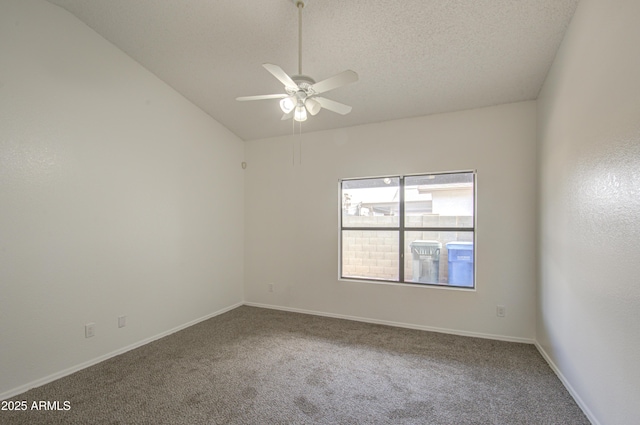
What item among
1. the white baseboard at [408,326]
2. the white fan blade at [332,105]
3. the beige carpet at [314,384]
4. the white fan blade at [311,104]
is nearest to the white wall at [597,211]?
the beige carpet at [314,384]

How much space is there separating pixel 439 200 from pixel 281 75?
2.55 metres

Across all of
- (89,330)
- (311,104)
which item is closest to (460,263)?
(311,104)

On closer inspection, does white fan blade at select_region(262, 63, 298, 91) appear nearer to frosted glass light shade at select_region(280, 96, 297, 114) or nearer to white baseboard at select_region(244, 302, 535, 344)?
frosted glass light shade at select_region(280, 96, 297, 114)

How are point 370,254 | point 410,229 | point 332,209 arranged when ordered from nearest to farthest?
point 410,229 < point 370,254 < point 332,209

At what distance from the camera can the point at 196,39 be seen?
9.14 feet

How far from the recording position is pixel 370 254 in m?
3.96

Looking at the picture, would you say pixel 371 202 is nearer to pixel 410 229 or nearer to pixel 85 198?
pixel 410 229

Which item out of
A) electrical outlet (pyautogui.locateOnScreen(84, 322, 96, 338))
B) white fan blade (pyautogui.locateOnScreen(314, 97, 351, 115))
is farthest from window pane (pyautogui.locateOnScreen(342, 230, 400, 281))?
electrical outlet (pyautogui.locateOnScreen(84, 322, 96, 338))

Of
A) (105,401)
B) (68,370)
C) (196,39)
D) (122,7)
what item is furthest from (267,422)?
(122,7)

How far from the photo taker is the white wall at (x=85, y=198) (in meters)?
2.26

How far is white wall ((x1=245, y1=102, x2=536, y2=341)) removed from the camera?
3.18 meters

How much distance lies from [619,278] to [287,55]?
3.02 m

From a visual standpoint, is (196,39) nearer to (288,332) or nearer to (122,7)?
(122,7)

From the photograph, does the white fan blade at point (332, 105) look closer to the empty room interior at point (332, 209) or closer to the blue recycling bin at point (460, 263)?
the empty room interior at point (332, 209)
